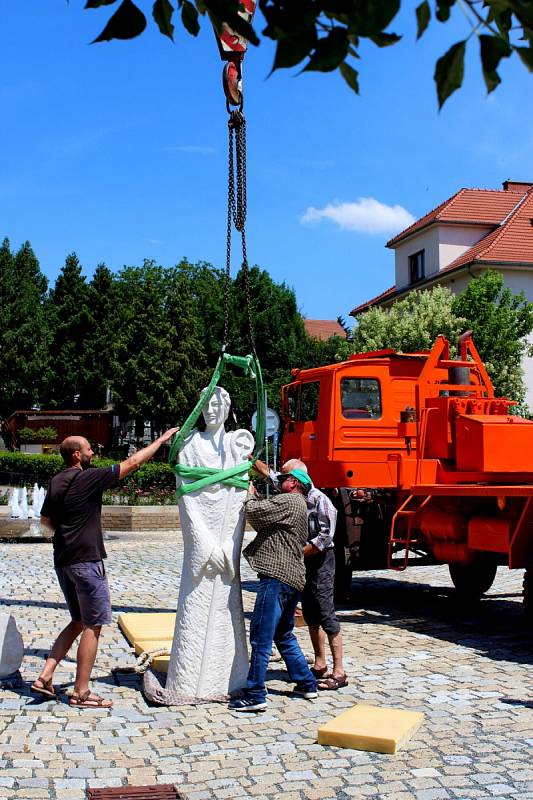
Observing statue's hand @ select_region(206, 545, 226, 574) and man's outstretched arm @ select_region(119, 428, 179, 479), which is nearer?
man's outstretched arm @ select_region(119, 428, 179, 479)

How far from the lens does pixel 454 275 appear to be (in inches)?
1458

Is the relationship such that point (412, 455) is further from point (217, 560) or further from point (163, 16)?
point (163, 16)

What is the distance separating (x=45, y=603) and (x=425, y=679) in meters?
5.26

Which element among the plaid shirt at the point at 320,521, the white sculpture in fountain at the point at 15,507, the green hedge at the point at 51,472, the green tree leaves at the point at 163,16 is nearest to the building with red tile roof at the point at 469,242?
the green hedge at the point at 51,472

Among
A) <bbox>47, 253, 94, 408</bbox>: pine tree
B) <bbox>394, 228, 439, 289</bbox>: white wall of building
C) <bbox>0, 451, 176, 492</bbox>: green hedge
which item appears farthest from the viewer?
<bbox>47, 253, 94, 408</bbox>: pine tree

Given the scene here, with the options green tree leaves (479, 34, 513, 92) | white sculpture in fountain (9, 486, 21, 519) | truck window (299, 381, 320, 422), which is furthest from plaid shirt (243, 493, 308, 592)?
white sculpture in fountain (9, 486, 21, 519)

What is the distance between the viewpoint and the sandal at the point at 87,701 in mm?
6516

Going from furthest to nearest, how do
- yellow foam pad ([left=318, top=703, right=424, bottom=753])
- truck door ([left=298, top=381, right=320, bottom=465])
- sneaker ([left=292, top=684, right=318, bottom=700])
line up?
truck door ([left=298, top=381, right=320, bottom=465])
sneaker ([left=292, top=684, right=318, bottom=700])
yellow foam pad ([left=318, top=703, right=424, bottom=753])

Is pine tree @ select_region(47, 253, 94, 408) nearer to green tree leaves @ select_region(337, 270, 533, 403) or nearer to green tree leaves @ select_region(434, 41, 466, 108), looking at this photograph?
green tree leaves @ select_region(337, 270, 533, 403)

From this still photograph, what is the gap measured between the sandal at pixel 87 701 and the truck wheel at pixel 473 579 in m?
6.16

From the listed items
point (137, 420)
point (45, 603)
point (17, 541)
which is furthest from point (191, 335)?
point (45, 603)

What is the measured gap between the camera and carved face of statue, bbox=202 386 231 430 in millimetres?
7172

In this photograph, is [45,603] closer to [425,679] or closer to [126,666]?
[126,666]

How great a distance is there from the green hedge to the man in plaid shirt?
17.5 metres
